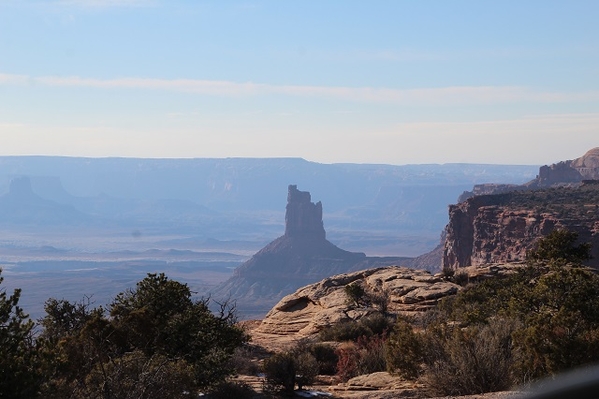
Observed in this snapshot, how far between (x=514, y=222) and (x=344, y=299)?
46606mm

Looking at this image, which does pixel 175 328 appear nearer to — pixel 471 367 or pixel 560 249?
pixel 471 367

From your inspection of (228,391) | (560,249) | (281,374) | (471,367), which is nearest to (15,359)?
(228,391)

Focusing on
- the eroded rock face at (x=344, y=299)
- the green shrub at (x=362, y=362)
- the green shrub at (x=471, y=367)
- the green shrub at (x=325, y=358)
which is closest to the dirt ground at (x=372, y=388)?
the green shrub at (x=362, y=362)

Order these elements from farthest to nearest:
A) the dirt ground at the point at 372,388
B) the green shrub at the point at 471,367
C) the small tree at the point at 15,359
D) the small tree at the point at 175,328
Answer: the small tree at the point at 175,328 < the dirt ground at the point at 372,388 < the green shrub at the point at 471,367 < the small tree at the point at 15,359

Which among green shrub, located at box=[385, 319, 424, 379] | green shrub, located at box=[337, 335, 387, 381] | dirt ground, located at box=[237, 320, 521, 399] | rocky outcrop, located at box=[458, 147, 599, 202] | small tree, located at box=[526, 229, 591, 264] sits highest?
rocky outcrop, located at box=[458, 147, 599, 202]

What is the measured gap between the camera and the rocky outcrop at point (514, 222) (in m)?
67.6

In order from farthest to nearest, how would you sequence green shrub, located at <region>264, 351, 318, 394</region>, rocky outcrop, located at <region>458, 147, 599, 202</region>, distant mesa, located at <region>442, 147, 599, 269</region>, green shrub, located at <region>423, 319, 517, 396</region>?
rocky outcrop, located at <region>458, 147, 599, 202</region> → distant mesa, located at <region>442, 147, 599, 269</region> → green shrub, located at <region>264, 351, 318, 394</region> → green shrub, located at <region>423, 319, 517, 396</region>

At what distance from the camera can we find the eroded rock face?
32037 millimetres

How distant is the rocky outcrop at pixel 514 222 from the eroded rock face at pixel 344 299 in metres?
29.7

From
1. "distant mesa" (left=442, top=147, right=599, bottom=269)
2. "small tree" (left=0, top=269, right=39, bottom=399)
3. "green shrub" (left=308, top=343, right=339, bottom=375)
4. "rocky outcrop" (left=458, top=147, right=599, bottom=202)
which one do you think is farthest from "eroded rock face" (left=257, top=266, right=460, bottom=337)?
"rocky outcrop" (left=458, top=147, right=599, bottom=202)

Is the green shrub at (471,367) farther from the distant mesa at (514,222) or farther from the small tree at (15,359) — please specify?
the distant mesa at (514,222)

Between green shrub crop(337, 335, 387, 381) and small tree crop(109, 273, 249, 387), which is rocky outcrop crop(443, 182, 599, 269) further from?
small tree crop(109, 273, 249, 387)

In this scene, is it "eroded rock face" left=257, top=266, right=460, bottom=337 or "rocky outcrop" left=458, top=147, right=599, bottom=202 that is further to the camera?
"rocky outcrop" left=458, top=147, right=599, bottom=202

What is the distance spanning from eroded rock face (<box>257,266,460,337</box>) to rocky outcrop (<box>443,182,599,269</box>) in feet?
97.4
